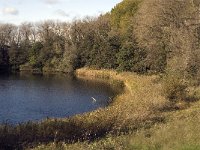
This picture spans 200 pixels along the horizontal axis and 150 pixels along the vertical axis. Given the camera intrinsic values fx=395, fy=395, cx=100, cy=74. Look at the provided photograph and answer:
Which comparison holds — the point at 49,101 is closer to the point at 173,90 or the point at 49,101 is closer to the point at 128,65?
the point at 173,90

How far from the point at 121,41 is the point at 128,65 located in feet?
28.8

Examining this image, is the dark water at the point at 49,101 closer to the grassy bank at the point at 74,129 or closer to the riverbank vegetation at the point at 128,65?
the riverbank vegetation at the point at 128,65

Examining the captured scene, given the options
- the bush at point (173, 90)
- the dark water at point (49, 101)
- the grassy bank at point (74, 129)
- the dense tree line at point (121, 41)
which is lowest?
the dark water at point (49, 101)

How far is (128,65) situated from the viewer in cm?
5728

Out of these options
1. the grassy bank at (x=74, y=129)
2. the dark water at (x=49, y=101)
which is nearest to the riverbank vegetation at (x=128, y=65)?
the grassy bank at (x=74, y=129)

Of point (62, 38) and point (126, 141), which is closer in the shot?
point (126, 141)

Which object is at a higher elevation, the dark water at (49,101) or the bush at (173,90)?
the bush at (173,90)

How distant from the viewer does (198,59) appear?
33.2 metres

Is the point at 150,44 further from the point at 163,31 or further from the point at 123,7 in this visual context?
the point at 123,7

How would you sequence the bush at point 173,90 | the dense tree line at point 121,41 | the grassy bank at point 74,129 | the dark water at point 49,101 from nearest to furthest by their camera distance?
the grassy bank at point 74,129
the bush at point 173,90
the dark water at point 49,101
the dense tree line at point 121,41

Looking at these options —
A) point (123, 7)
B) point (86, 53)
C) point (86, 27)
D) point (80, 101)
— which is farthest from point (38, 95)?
point (86, 27)

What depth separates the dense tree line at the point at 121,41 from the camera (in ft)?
117

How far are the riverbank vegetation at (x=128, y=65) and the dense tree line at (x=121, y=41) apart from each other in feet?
0.28

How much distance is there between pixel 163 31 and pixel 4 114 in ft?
60.8
